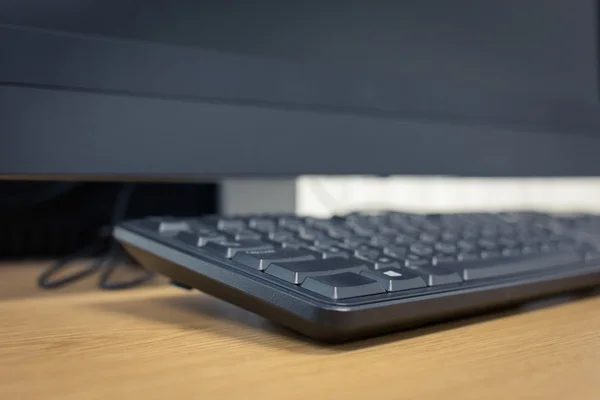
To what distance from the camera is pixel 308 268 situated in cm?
26

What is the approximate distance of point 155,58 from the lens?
1.24 feet

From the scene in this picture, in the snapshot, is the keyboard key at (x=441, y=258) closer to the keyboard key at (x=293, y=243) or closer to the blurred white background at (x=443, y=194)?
the keyboard key at (x=293, y=243)

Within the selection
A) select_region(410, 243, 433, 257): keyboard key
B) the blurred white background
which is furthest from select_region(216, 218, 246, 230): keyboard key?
the blurred white background

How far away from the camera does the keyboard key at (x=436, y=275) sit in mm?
278

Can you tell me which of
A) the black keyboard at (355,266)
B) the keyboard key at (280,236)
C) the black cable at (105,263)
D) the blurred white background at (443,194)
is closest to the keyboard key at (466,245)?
the black keyboard at (355,266)

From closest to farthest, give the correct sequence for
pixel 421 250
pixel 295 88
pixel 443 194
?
pixel 421 250 < pixel 295 88 < pixel 443 194

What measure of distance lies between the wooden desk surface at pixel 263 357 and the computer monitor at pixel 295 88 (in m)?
0.11

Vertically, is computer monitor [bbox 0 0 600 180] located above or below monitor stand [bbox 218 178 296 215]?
above

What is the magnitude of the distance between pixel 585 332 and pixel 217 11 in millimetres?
307

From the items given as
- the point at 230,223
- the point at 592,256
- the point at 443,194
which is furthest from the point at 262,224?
the point at 443,194

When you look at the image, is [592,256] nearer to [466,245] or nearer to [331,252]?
[466,245]

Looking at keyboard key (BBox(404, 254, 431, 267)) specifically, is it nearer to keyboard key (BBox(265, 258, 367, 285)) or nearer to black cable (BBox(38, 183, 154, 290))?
keyboard key (BBox(265, 258, 367, 285))

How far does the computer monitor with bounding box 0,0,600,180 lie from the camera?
35 cm

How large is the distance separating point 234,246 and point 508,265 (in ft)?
0.51
